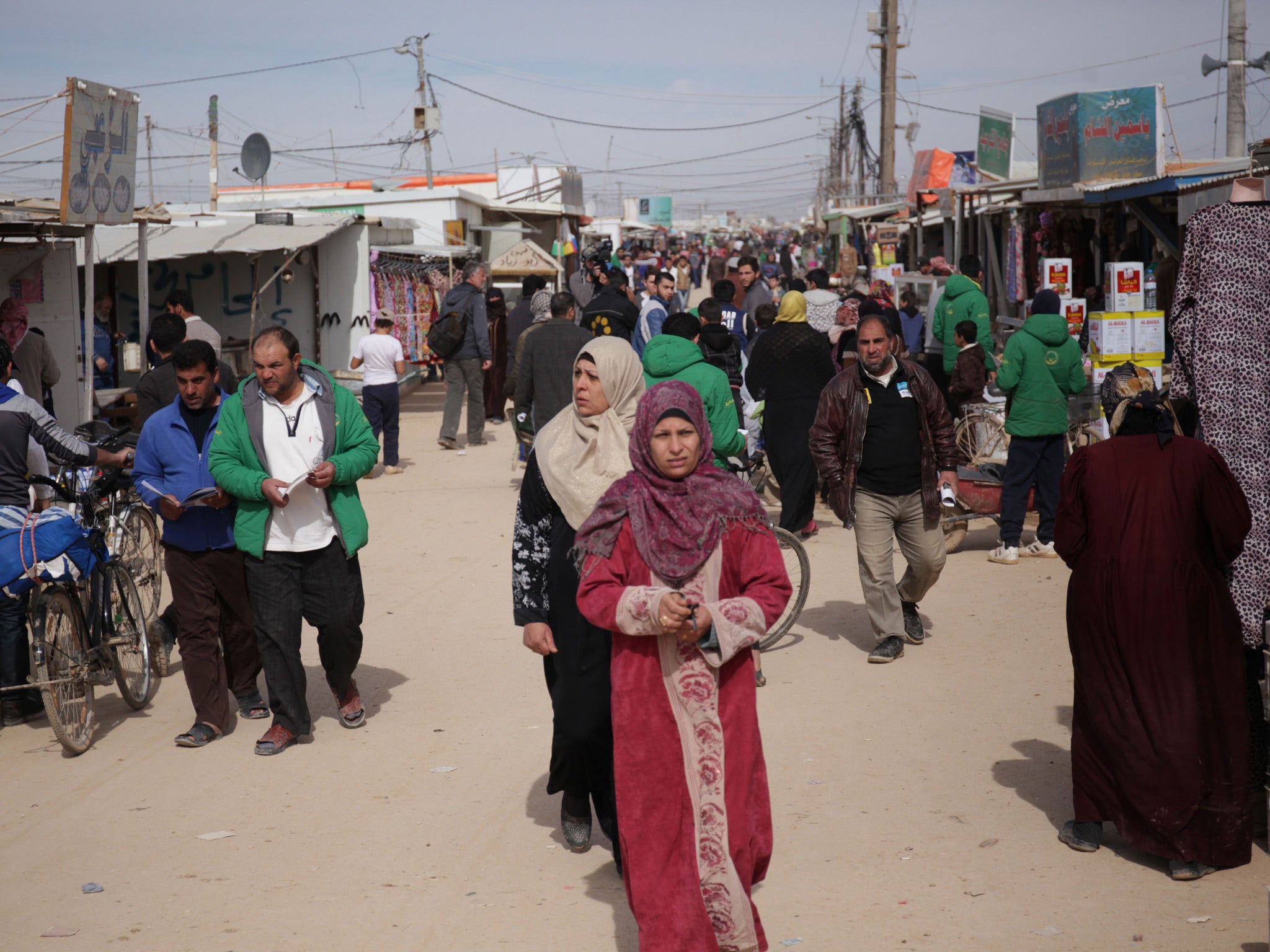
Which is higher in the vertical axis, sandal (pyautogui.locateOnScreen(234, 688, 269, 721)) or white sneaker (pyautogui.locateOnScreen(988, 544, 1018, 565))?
white sneaker (pyautogui.locateOnScreen(988, 544, 1018, 565))

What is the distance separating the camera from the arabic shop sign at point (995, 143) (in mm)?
21984

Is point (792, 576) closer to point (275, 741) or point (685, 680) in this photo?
point (275, 741)

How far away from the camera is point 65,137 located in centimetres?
1002

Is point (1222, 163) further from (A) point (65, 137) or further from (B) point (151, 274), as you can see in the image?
(B) point (151, 274)

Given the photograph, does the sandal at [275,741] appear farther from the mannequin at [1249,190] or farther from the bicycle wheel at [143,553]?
the mannequin at [1249,190]

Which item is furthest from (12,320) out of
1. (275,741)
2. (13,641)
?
(275,741)

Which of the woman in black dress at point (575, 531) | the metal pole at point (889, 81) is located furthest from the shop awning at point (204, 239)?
the metal pole at point (889, 81)

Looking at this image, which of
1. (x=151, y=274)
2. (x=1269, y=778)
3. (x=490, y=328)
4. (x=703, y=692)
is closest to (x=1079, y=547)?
(x=1269, y=778)

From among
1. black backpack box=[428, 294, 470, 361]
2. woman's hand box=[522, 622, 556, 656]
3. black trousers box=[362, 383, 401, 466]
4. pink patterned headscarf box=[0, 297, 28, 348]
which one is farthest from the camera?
black backpack box=[428, 294, 470, 361]

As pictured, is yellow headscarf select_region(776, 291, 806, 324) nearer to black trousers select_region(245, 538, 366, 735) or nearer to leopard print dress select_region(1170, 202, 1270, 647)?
black trousers select_region(245, 538, 366, 735)

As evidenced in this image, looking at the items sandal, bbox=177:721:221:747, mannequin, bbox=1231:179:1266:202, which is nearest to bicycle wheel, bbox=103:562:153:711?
sandal, bbox=177:721:221:747

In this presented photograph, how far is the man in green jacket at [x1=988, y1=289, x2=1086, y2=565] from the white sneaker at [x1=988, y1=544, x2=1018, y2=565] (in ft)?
0.50

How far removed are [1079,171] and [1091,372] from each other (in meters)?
5.06

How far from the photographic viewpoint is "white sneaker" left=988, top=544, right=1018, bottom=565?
941 cm
